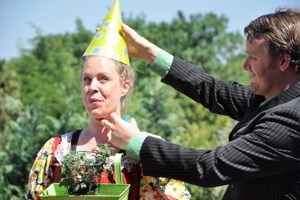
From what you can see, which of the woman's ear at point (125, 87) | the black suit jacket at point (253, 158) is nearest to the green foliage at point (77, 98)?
the woman's ear at point (125, 87)

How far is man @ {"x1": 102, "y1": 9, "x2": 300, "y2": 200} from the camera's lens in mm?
3100

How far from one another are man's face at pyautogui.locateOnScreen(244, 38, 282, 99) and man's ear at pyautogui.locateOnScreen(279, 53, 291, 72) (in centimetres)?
2

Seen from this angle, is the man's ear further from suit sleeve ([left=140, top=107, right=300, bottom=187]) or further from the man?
suit sleeve ([left=140, top=107, right=300, bottom=187])

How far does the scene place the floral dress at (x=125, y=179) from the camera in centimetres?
370

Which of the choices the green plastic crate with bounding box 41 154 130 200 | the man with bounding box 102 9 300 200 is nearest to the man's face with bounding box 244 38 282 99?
the man with bounding box 102 9 300 200

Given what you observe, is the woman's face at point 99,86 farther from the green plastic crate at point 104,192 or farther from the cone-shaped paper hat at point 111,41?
the green plastic crate at point 104,192

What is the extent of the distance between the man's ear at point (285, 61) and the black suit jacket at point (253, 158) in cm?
10

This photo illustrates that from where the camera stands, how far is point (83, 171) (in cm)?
329

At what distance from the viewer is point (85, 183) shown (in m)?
3.29

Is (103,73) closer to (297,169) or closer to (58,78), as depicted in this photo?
(297,169)

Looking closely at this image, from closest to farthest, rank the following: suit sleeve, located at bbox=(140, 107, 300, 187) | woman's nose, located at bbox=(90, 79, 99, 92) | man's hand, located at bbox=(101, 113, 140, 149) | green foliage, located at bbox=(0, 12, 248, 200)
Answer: suit sleeve, located at bbox=(140, 107, 300, 187)
man's hand, located at bbox=(101, 113, 140, 149)
woman's nose, located at bbox=(90, 79, 99, 92)
green foliage, located at bbox=(0, 12, 248, 200)

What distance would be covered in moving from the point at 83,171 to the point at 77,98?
9.19m

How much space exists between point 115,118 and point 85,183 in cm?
35

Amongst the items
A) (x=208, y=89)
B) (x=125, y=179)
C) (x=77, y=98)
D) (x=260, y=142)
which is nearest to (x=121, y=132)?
(x=125, y=179)
